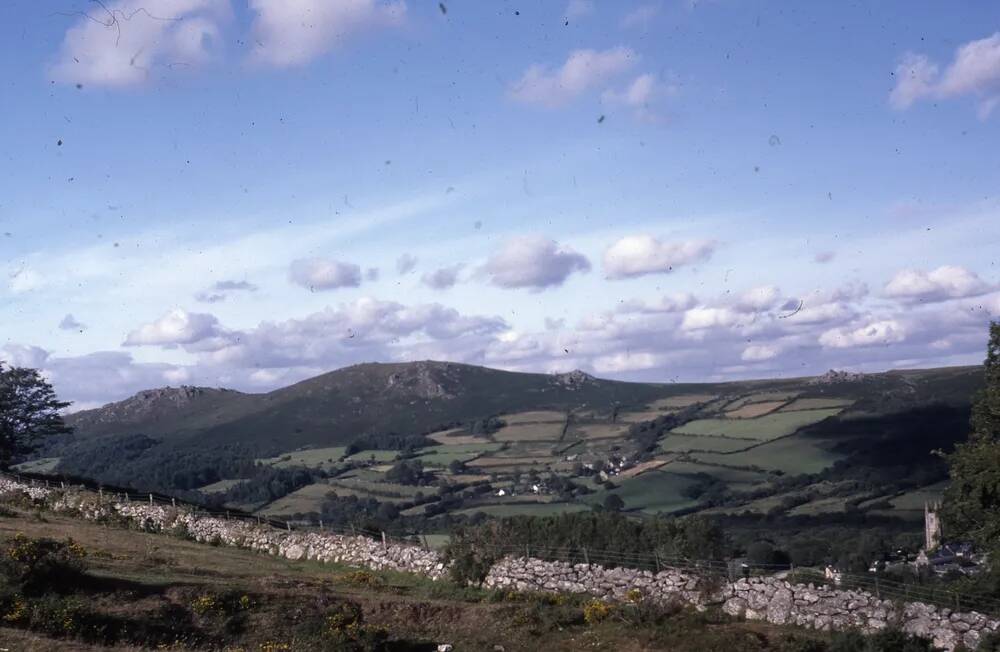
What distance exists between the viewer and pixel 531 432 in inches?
4675

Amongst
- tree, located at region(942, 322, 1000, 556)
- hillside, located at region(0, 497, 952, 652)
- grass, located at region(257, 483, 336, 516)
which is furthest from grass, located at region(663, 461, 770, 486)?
hillside, located at region(0, 497, 952, 652)

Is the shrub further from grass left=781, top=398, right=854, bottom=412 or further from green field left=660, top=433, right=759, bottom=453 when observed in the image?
grass left=781, top=398, right=854, bottom=412

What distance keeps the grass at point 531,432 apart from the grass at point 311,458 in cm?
1989

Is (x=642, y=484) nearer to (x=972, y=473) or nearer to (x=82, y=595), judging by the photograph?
(x=972, y=473)

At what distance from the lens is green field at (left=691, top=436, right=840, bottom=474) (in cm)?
8069

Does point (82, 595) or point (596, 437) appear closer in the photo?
point (82, 595)

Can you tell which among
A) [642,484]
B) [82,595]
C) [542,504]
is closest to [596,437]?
[642,484]

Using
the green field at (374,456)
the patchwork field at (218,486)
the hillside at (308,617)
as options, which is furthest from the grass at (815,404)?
the hillside at (308,617)

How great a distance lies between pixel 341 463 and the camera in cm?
10256

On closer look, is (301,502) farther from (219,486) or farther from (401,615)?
(401,615)

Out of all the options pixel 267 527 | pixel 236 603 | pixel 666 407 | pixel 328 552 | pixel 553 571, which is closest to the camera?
pixel 236 603

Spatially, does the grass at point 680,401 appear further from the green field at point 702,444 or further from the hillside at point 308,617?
the hillside at point 308,617

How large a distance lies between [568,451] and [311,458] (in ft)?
102

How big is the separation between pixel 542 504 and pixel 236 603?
4795 centimetres
